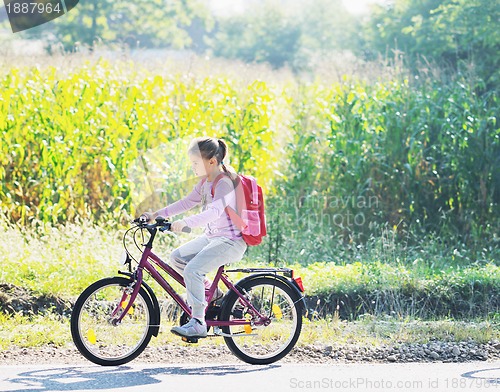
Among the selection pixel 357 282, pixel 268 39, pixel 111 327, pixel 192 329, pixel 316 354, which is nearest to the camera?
pixel 192 329

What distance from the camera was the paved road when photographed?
614 centimetres

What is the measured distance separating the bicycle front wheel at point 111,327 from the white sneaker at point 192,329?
0.82ft

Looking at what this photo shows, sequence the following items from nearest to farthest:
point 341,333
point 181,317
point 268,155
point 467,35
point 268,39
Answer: point 181,317, point 341,333, point 268,155, point 467,35, point 268,39

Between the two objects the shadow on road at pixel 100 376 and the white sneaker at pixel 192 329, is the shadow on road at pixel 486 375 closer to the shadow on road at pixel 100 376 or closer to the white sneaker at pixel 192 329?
the shadow on road at pixel 100 376

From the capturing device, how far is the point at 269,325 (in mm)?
7039

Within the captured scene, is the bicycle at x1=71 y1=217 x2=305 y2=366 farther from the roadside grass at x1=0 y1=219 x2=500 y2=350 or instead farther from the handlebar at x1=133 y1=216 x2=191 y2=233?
the roadside grass at x1=0 y1=219 x2=500 y2=350

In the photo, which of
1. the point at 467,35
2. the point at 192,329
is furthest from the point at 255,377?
the point at 467,35

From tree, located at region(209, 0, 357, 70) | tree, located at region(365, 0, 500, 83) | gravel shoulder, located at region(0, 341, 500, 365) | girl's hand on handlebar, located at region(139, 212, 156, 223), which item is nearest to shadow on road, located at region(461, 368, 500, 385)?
gravel shoulder, located at region(0, 341, 500, 365)

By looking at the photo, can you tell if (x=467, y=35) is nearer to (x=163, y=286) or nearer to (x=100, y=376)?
(x=163, y=286)

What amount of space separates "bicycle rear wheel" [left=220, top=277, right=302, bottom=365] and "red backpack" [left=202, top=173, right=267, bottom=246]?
0.38 m

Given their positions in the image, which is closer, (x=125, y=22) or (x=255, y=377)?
(x=255, y=377)

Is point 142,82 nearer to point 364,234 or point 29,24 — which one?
point 364,234

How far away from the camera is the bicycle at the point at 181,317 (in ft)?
22.0

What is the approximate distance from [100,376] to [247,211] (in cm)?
156
